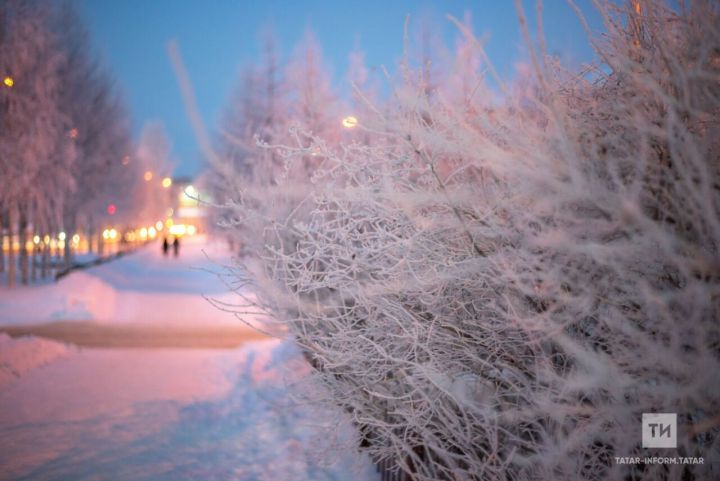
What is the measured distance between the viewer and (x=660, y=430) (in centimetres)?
191

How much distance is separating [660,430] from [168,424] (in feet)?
16.7

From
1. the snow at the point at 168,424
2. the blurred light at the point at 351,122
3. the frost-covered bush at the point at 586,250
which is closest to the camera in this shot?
the frost-covered bush at the point at 586,250

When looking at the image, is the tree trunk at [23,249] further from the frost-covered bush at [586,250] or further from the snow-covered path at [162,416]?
the frost-covered bush at [586,250]

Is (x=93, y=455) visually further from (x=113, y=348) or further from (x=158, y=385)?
(x=113, y=348)

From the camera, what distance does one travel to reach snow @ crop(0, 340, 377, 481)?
14.5ft

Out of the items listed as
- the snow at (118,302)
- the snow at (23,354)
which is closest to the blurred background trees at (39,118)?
the snow at (118,302)

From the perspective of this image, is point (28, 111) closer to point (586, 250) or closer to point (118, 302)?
point (118, 302)

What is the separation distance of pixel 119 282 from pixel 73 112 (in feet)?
21.7

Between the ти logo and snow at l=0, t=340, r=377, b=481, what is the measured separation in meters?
2.40

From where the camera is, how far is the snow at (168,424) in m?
4.42

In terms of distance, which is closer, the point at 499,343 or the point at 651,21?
the point at 651,21

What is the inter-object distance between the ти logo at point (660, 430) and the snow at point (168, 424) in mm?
2396

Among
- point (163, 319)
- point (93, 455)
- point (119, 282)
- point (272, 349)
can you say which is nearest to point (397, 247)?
point (93, 455)

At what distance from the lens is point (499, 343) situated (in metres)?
2.58
